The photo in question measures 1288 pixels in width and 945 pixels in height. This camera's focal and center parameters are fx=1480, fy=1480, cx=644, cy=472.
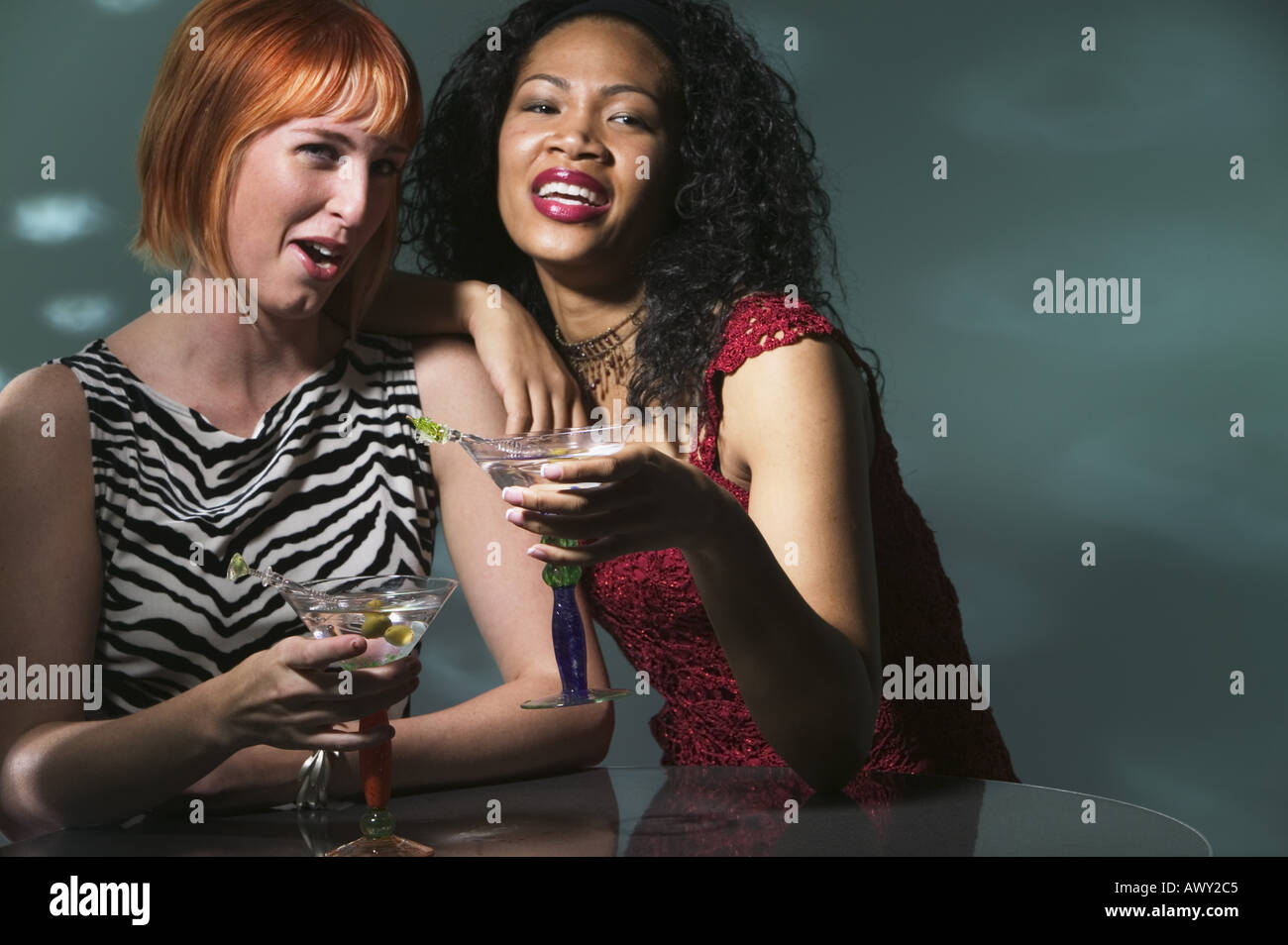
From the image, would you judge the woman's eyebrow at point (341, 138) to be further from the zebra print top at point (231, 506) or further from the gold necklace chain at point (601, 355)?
the gold necklace chain at point (601, 355)

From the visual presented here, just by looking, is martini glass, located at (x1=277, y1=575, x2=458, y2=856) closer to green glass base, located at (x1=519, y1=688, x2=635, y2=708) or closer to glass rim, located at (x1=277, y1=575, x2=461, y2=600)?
glass rim, located at (x1=277, y1=575, x2=461, y2=600)

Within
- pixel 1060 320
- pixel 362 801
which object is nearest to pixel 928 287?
pixel 1060 320

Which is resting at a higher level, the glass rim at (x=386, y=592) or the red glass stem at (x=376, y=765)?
the glass rim at (x=386, y=592)

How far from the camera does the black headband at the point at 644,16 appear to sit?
10.2 feet

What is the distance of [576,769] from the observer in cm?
272

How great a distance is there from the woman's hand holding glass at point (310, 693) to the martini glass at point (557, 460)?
234 mm

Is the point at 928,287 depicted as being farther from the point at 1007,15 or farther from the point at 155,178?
the point at 155,178

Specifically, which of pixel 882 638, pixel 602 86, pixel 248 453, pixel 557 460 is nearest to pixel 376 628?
pixel 557 460

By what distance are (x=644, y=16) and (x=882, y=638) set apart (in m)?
1.38

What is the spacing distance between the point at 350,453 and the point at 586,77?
894 millimetres

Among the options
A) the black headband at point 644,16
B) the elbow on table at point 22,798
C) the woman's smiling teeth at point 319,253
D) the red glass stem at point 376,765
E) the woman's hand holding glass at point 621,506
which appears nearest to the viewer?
the woman's hand holding glass at point 621,506

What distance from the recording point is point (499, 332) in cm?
293

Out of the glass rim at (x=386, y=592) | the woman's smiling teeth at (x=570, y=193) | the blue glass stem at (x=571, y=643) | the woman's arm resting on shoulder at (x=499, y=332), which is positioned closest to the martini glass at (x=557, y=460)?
the blue glass stem at (x=571, y=643)

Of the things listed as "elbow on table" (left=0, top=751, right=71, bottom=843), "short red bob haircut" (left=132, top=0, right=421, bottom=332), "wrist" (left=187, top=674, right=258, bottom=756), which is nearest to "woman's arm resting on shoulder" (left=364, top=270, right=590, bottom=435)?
"short red bob haircut" (left=132, top=0, right=421, bottom=332)
